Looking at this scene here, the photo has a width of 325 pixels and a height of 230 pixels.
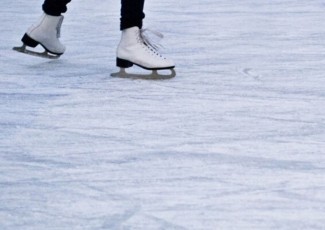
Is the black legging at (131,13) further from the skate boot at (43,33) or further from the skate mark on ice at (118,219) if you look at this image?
the skate mark on ice at (118,219)

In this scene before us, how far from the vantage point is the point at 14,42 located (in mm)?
5301

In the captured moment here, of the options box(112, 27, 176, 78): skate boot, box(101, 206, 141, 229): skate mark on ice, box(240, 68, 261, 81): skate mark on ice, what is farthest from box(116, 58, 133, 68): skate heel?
box(101, 206, 141, 229): skate mark on ice

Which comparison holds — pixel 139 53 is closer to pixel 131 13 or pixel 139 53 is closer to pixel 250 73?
pixel 131 13

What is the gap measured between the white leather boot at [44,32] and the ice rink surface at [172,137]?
89 mm

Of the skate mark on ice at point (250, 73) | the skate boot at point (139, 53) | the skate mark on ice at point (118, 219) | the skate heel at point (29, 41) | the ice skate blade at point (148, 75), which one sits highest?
the skate mark on ice at point (118, 219)

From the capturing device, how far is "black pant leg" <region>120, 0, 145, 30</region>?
407cm

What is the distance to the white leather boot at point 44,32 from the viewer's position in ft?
14.8

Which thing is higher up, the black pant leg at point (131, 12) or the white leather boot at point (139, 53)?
the black pant leg at point (131, 12)

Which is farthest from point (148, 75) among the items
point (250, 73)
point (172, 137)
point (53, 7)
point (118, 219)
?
point (118, 219)

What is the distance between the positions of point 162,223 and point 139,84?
1794 mm

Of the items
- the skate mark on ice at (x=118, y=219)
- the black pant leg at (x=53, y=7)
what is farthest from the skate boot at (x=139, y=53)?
the skate mark on ice at (x=118, y=219)

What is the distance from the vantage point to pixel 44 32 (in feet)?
14.9

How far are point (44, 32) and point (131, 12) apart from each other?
1.87 feet

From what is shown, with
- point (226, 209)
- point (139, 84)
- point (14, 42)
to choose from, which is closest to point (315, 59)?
point (139, 84)
